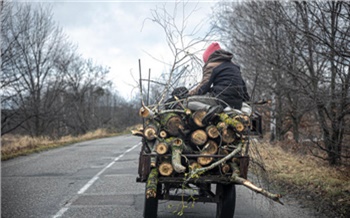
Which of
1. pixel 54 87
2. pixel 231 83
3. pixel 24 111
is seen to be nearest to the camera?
pixel 231 83

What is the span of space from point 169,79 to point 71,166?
22.4 ft

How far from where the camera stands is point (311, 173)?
30.0 feet

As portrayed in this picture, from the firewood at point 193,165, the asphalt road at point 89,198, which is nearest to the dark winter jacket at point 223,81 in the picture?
the firewood at point 193,165

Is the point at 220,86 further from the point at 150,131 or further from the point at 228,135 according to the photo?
the point at 150,131

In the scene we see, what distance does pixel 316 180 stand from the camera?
324 inches

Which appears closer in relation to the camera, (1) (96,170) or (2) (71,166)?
(1) (96,170)

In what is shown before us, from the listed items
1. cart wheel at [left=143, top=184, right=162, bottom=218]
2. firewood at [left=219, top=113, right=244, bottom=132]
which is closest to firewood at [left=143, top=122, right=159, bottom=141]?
cart wheel at [left=143, top=184, right=162, bottom=218]

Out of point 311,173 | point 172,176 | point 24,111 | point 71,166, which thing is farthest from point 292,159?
point 24,111

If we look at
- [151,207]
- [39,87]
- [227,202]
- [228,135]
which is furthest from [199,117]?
[39,87]

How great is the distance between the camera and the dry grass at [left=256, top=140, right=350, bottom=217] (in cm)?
651

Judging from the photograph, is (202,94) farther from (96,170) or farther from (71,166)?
(71,166)

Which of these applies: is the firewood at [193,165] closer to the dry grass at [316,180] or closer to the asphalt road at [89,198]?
the asphalt road at [89,198]

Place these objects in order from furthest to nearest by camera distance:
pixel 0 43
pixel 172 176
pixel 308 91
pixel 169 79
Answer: pixel 0 43 < pixel 308 91 < pixel 169 79 < pixel 172 176

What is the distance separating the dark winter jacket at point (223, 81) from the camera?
5.39 meters
